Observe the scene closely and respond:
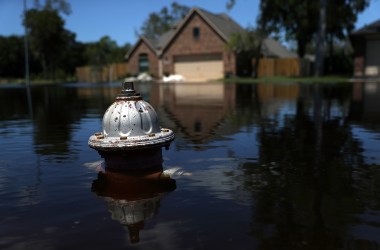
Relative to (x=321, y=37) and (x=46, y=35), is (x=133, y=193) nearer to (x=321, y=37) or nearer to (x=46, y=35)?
(x=321, y=37)

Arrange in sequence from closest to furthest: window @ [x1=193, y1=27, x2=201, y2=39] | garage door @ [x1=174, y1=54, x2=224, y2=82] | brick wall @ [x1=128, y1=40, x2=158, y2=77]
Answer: garage door @ [x1=174, y1=54, x2=224, y2=82] < window @ [x1=193, y1=27, x2=201, y2=39] < brick wall @ [x1=128, y1=40, x2=158, y2=77]

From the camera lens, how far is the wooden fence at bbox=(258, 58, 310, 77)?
45562 mm

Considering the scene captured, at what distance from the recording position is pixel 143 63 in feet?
187

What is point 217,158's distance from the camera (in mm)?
6867

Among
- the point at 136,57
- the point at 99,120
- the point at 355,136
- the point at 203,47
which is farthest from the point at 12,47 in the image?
the point at 355,136

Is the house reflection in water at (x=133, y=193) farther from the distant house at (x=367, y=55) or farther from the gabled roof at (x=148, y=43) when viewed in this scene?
the gabled roof at (x=148, y=43)

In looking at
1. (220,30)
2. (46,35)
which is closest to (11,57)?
(46,35)

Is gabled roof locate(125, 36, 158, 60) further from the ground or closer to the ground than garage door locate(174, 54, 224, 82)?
further from the ground

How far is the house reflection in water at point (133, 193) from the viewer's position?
428 centimetres

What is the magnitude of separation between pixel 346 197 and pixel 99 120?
8457mm

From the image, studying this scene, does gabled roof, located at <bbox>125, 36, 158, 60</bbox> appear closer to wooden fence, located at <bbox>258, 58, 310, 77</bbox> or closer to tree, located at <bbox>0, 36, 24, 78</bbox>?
wooden fence, located at <bbox>258, 58, 310, 77</bbox>

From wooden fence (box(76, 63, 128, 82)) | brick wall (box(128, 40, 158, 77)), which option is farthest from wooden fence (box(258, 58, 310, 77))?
wooden fence (box(76, 63, 128, 82))

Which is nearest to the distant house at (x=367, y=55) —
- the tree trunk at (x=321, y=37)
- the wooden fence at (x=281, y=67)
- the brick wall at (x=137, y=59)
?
the tree trunk at (x=321, y=37)

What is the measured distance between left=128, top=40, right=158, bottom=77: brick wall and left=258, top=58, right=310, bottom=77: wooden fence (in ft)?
47.5
